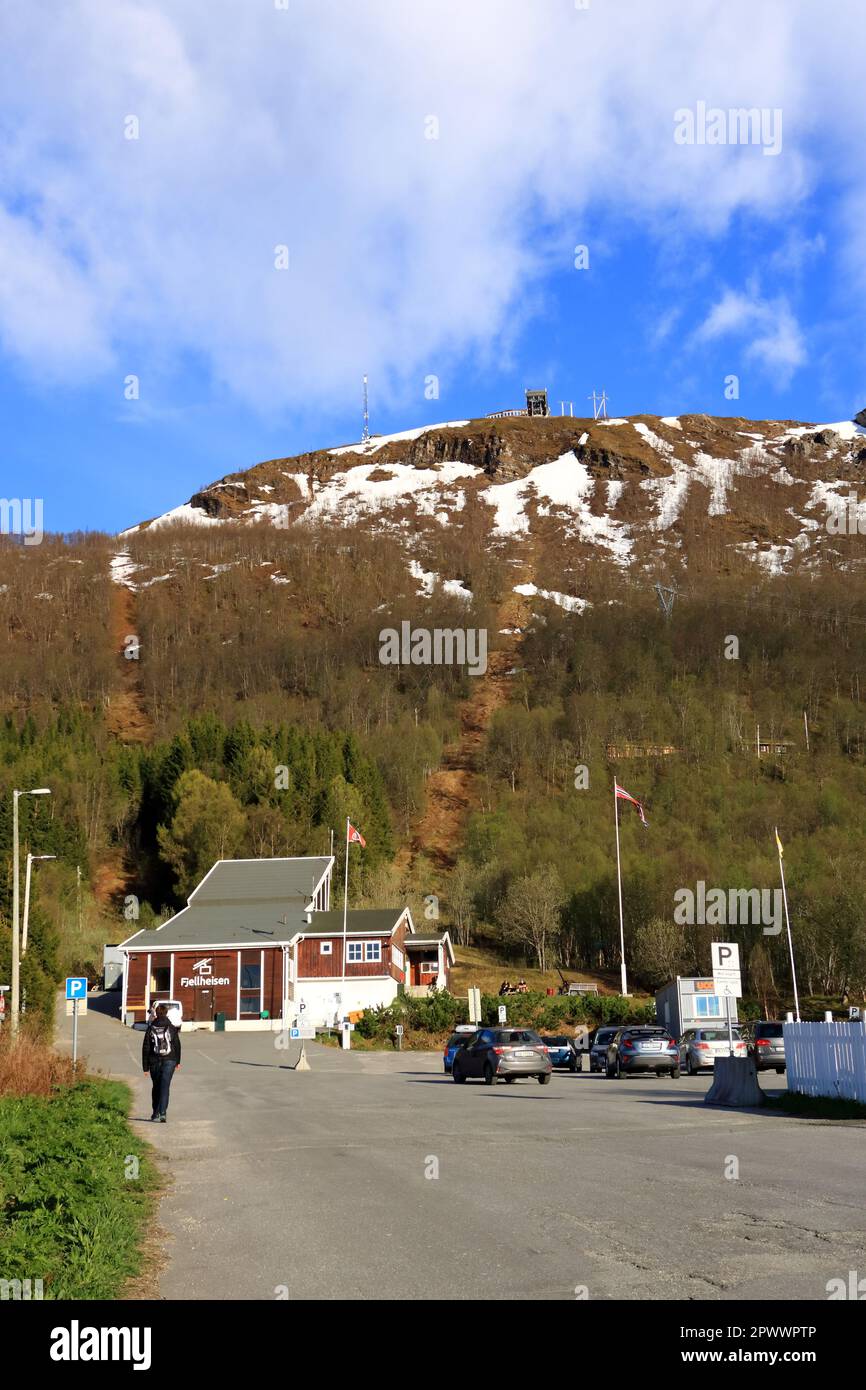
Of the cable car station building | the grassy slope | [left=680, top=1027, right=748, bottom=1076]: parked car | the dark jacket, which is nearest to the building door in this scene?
the cable car station building

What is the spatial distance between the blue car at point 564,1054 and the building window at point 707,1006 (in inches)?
193

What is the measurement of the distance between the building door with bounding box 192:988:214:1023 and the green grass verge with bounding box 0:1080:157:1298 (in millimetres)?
45990

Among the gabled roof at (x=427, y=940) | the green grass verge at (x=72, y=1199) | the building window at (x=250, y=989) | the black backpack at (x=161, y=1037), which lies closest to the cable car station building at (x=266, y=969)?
the building window at (x=250, y=989)

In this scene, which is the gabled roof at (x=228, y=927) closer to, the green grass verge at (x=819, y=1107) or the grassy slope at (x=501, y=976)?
the grassy slope at (x=501, y=976)

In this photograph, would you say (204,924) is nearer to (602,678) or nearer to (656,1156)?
(656,1156)

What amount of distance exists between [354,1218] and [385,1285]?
2.45m

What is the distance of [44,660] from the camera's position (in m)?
145

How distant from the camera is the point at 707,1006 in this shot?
135 feet

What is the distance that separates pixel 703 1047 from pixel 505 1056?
7.95m

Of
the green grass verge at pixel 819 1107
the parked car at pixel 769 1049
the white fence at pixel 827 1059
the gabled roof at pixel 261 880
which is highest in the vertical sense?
the gabled roof at pixel 261 880

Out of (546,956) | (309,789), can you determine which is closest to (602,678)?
(309,789)

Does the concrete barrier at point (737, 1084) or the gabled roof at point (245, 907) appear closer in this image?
the concrete barrier at point (737, 1084)

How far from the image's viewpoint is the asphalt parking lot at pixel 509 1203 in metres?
6.54

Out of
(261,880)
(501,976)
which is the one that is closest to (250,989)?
(261,880)
